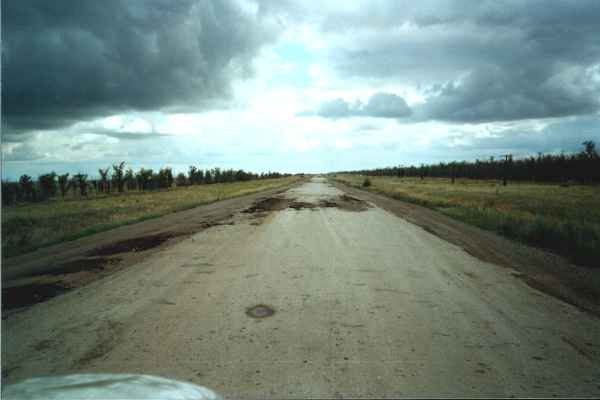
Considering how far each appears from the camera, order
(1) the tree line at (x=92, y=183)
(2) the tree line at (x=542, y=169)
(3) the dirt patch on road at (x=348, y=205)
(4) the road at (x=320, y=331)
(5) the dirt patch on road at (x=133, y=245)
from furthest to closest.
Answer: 1. (2) the tree line at (x=542, y=169)
2. (1) the tree line at (x=92, y=183)
3. (3) the dirt patch on road at (x=348, y=205)
4. (5) the dirt patch on road at (x=133, y=245)
5. (4) the road at (x=320, y=331)

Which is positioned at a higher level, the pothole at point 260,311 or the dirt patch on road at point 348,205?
the dirt patch on road at point 348,205

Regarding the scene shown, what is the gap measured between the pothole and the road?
40mm

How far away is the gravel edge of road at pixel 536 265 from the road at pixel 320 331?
17.4 inches

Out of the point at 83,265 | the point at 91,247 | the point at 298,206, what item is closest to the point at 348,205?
the point at 298,206

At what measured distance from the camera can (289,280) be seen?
6.05m

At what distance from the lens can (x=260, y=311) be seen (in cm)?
472

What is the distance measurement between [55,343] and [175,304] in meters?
1.48

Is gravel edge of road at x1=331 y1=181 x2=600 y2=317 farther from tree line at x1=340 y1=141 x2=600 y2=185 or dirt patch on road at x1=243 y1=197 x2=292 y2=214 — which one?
tree line at x1=340 y1=141 x2=600 y2=185

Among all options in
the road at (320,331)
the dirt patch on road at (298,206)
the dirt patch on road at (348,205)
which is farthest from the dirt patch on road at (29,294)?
the dirt patch on road at (348,205)

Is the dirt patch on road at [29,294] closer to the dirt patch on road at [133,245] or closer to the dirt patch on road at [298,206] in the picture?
the dirt patch on road at [133,245]

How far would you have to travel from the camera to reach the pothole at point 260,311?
15.1ft

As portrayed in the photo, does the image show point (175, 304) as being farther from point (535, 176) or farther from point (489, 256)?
point (535, 176)

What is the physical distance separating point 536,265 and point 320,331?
6.18 meters

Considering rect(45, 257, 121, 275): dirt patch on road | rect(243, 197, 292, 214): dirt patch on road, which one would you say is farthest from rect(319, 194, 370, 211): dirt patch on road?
rect(45, 257, 121, 275): dirt patch on road
